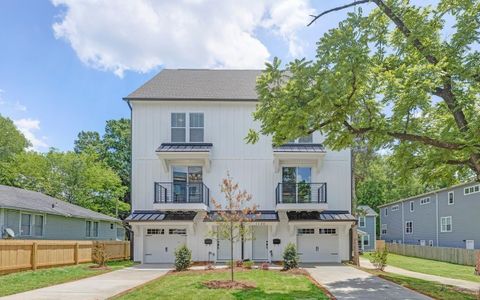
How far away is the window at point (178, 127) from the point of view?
23953 millimetres

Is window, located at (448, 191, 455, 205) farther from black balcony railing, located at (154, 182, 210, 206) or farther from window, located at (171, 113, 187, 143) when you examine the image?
window, located at (171, 113, 187, 143)

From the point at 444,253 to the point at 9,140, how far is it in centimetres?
4413

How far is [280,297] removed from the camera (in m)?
11.7

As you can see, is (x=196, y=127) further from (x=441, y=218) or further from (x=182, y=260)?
(x=441, y=218)

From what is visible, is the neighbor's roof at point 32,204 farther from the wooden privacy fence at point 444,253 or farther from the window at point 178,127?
the wooden privacy fence at point 444,253

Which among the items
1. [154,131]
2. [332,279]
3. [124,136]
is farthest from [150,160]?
[124,136]

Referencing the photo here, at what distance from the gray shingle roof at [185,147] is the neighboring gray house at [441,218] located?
1859cm

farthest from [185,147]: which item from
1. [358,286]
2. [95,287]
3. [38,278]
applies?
[358,286]

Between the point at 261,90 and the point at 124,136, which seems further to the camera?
the point at 124,136

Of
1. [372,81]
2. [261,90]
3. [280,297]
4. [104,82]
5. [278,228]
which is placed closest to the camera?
[280,297]

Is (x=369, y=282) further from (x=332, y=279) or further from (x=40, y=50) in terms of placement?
(x=40, y=50)

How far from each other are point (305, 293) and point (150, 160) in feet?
45.0

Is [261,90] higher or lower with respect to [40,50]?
lower

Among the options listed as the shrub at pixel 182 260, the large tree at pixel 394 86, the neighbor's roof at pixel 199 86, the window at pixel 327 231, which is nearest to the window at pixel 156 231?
the shrub at pixel 182 260
